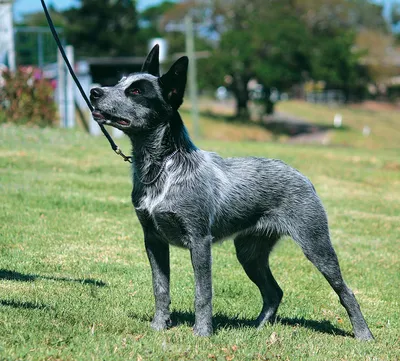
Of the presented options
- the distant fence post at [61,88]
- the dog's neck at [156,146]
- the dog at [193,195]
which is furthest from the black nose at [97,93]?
the distant fence post at [61,88]

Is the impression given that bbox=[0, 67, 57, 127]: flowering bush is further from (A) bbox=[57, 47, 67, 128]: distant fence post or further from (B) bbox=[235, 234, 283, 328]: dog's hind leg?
(B) bbox=[235, 234, 283, 328]: dog's hind leg

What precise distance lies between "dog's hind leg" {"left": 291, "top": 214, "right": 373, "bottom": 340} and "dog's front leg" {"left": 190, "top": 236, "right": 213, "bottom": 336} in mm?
1035

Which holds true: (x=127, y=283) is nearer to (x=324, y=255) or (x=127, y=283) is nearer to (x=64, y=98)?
(x=324, y=255)

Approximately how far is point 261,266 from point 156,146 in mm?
1857

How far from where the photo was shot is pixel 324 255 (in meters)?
7.16

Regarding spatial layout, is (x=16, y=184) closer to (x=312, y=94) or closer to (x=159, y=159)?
(x=159, y=159)

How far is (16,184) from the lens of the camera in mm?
13875

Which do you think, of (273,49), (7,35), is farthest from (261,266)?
(273,49)

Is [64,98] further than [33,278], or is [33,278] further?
[64,98]

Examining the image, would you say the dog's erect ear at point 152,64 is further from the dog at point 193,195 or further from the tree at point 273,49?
the tree at point 273,49

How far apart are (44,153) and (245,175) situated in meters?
11.5

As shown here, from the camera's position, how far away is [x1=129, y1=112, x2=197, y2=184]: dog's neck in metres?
6.54

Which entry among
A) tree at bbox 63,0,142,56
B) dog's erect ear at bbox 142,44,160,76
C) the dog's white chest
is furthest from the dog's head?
tree at bbox 63,0,142,56

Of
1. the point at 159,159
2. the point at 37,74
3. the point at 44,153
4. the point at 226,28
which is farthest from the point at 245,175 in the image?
the point at 226,28
